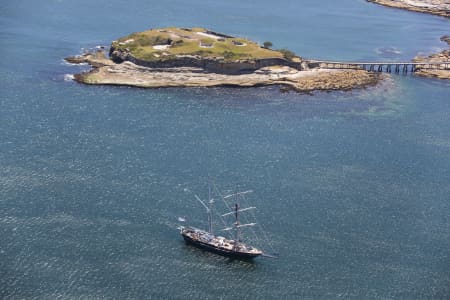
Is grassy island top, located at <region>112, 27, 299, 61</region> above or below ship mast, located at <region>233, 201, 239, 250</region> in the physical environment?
above

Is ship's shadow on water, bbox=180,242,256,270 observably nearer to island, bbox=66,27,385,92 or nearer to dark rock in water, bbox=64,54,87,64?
island, bbox=66,27,385,92

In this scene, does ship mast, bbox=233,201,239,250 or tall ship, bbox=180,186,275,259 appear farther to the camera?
ship mast, bbox=233,201,239,250

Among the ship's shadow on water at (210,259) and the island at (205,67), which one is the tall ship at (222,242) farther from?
the island at (205,67)

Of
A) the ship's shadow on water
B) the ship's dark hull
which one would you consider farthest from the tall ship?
the ship's shadow on water

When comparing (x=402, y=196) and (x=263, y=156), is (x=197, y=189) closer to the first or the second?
(x=263, y=156)

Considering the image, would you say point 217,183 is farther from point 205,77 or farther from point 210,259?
point 205,77

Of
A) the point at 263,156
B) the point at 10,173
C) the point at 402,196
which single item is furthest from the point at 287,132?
the point at 10,173

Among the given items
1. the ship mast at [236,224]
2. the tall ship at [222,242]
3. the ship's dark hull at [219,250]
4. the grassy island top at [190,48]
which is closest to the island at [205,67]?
the grassy island top at [190,48]

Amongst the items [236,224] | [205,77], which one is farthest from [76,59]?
[236,224]
